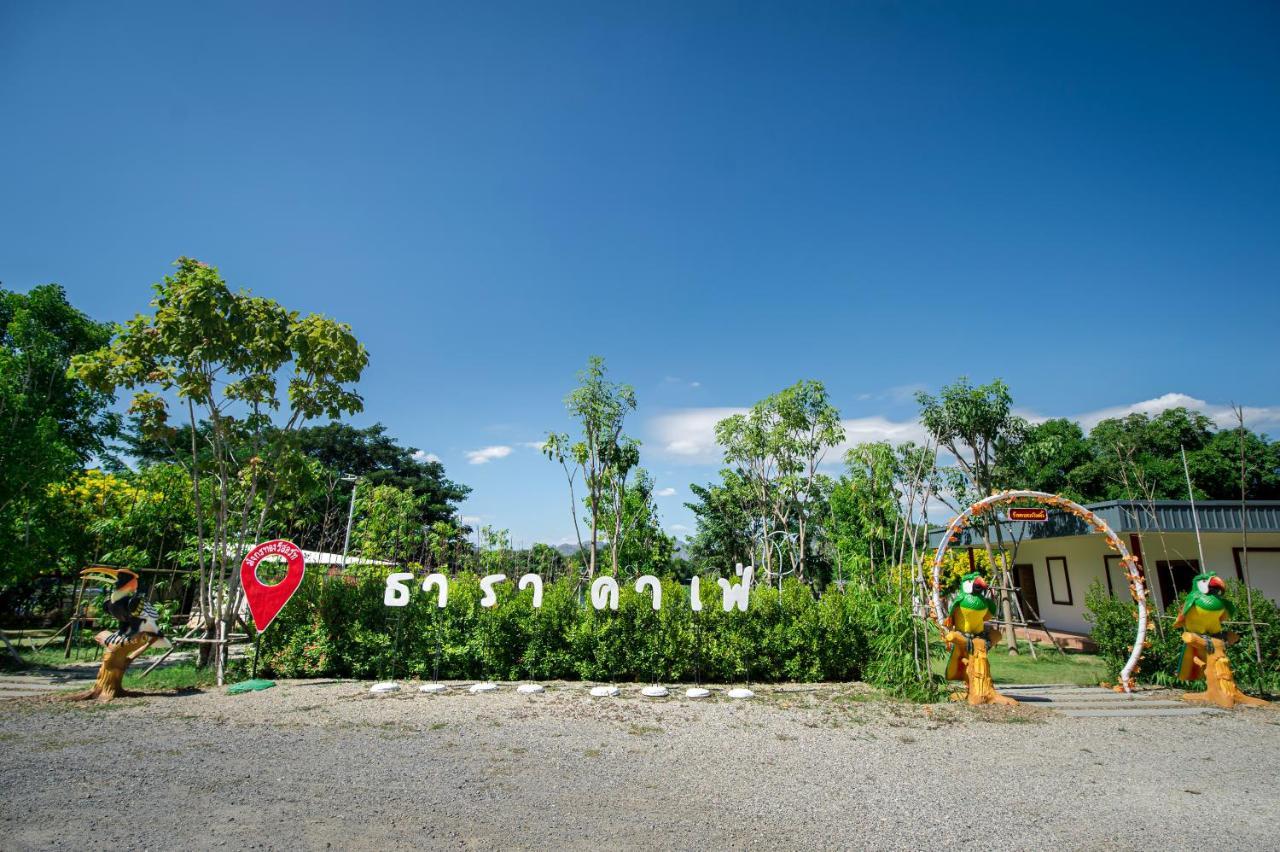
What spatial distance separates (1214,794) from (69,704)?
11.5 meters

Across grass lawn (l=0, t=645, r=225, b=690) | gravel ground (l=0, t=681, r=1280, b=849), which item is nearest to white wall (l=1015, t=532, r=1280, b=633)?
gravel ground (l=0, t=681, r=1280, b=849)

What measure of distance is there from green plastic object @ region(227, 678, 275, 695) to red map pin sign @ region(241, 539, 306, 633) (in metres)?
0.73

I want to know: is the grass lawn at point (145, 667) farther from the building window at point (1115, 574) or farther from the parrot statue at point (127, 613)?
the building window at point (1115, 574)

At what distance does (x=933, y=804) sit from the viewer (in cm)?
459

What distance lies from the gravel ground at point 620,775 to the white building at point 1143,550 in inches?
190

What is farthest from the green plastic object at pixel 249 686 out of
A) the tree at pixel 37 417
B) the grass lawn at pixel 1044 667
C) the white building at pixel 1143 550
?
the white building at pixel 1143 550

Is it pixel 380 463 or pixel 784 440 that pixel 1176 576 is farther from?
pixel 380 463

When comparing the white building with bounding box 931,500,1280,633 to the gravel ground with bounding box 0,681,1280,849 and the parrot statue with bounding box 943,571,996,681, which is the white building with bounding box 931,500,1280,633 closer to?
the parrot statue with bounding box 943,571,996,681

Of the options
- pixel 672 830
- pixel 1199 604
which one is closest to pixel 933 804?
pixel 672 830

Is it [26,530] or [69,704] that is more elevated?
[26,530]

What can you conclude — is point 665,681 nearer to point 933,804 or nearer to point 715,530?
point 933,804

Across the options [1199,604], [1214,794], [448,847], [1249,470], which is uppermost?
[1249,470]

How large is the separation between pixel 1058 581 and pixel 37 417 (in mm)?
23512

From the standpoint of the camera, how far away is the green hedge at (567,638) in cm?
921
